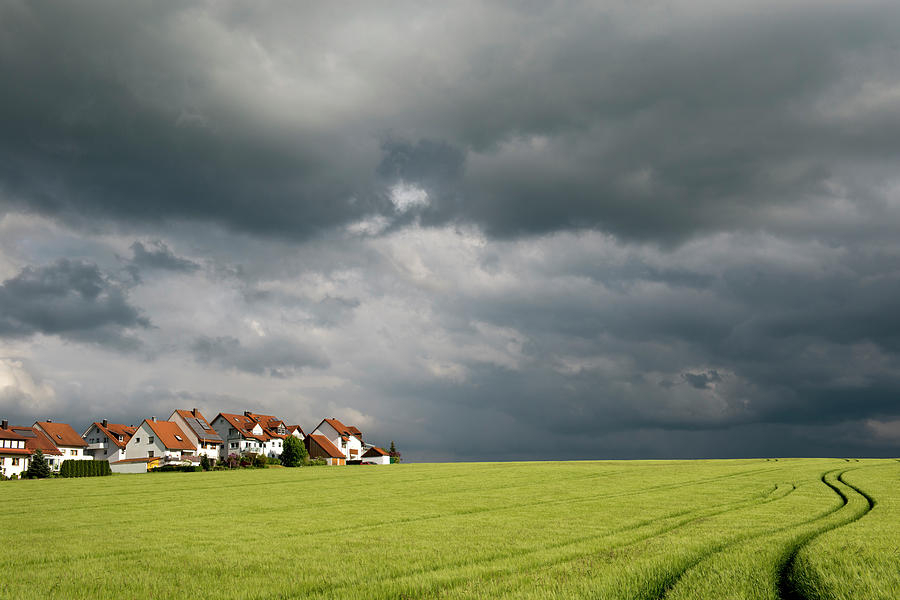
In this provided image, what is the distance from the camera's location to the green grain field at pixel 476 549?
12.8 m

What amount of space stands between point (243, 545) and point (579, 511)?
660 inches

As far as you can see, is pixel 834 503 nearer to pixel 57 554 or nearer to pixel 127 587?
pixel 127 587

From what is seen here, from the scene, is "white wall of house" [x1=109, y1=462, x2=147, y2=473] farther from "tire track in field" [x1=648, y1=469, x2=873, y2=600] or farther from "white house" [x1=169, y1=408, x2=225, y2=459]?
"tire track in field" [x1=648, y1=469, x2=873, y2=600]

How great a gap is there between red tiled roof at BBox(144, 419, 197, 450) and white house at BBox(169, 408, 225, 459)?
1.28 m

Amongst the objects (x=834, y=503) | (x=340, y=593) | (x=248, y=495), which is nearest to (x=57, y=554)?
(x=340, y=593)

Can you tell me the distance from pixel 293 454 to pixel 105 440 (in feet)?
208

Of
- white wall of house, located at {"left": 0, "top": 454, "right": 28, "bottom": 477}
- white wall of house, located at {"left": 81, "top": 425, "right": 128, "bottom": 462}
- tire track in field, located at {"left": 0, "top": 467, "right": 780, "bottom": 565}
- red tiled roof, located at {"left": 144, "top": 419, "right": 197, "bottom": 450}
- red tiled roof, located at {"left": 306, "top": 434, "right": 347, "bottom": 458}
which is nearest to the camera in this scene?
tire track in field, located at {"left": 0, "top": 467, "right": 780, "bottom": 565}

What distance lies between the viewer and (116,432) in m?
153

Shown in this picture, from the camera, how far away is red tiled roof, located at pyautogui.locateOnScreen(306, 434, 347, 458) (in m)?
155

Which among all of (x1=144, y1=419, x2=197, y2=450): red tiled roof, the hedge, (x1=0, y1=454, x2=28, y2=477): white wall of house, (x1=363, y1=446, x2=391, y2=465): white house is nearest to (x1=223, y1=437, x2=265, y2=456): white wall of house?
(x1=144, y1=419, x2=197, y2=450): red tiled roof

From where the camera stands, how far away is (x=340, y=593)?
42.9 feet

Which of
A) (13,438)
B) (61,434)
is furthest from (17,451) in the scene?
(61,434)

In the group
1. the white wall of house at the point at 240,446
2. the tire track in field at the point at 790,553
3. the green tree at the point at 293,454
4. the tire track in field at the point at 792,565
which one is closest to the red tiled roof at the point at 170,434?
the white wall of house at the point at 240,446

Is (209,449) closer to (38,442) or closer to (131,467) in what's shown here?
(131,467)
